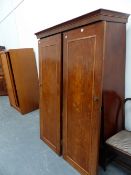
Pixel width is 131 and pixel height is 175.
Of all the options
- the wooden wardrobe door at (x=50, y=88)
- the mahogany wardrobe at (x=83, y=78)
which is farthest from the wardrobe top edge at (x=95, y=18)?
the wooden wardrobe door at (x=50, y=88)

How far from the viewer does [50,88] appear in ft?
7.32

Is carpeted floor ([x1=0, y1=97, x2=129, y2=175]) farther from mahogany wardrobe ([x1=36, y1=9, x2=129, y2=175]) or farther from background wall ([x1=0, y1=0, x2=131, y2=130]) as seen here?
background wall ([x1=0, y1=0, x2=131, y2=130])

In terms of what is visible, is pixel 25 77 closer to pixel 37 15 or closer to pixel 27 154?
pixel 37 15

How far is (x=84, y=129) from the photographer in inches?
68.1

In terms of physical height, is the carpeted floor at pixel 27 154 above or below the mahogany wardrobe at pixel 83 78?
below

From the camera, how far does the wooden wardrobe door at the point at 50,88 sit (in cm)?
203

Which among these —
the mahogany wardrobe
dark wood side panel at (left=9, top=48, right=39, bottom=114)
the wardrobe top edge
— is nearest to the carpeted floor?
the mahogany wardrobe

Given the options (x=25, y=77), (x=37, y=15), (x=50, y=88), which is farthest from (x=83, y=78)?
(x=37, y=15)

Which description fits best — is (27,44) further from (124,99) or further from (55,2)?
(124,99)

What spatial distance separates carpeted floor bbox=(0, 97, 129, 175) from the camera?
195cm

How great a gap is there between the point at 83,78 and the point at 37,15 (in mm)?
2536

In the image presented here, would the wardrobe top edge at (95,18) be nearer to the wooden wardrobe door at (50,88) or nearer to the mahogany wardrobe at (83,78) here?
the mahogany wardrobe at (83,78)

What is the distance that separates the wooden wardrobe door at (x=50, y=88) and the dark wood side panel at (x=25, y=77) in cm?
134

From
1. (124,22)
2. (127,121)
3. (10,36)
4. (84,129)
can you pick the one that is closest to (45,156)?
(84,129)
